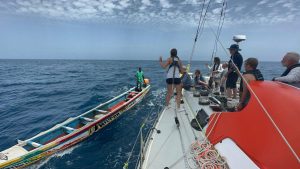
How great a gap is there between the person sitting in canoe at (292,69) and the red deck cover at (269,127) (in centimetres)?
44

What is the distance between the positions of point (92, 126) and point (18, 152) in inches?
113

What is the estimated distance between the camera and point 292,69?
10.7ft

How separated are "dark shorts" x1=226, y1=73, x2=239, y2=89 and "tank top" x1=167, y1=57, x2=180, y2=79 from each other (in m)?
2.09

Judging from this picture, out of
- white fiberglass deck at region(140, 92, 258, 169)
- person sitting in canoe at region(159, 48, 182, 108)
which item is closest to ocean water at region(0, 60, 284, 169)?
person sitting in canoe at region(159, 48, 182, 108)

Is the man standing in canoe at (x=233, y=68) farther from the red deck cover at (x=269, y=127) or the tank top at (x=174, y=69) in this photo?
the red deck cover at (x=269, y=127)

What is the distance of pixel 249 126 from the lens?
262 centimetres

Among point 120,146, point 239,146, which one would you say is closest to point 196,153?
point 239,146

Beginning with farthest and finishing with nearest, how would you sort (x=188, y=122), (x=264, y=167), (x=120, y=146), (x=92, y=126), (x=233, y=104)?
(x=92, y=126)
(x=120, y=146)
(x=188, y=122)
(x=233, y=104)
(x=264, y=167)

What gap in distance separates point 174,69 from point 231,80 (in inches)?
91.7

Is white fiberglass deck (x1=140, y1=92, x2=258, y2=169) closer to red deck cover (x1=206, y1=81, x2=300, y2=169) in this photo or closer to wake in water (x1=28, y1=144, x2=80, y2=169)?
red deck cover (x1=206, y1=81, x2=300, y2=169)

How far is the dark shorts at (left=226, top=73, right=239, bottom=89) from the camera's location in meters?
6.42

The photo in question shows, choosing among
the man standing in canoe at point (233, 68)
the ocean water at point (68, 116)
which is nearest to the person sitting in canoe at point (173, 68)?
the ocean water at point (68, 116)

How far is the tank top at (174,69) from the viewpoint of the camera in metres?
5.88

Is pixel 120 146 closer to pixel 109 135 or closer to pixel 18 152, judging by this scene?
pixel 109 135
